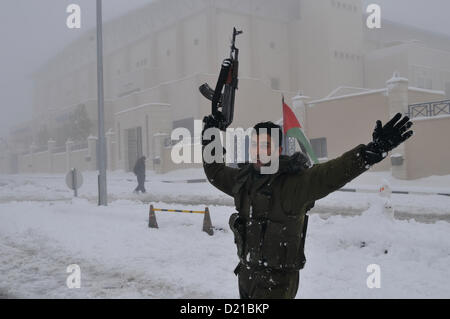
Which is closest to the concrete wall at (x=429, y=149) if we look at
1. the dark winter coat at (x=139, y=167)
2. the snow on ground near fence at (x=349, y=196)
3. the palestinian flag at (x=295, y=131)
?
the snow on ground near fence at (x=349, y=196)

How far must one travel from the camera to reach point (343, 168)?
2637 mm

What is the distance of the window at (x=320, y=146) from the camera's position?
88.4 feet

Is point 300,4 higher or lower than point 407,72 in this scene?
higher

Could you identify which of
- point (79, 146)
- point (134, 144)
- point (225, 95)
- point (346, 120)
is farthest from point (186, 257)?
point (79, 146)

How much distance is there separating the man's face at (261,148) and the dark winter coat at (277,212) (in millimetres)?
81

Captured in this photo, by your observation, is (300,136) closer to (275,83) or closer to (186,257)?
(186,257)

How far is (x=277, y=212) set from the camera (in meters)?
2.96

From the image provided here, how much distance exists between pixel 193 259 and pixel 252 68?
3260 cm

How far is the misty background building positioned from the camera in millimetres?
33281

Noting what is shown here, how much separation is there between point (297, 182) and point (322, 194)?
7.2 inches

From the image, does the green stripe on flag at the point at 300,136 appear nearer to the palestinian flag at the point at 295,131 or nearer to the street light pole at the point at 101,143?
the palestinian flag at the point at 295,131

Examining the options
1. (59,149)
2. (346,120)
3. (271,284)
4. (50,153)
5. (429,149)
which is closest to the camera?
(271,284)

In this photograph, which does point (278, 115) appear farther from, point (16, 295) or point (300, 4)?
point (16, 295)

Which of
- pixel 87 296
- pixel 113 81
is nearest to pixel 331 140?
pixel 87 296
